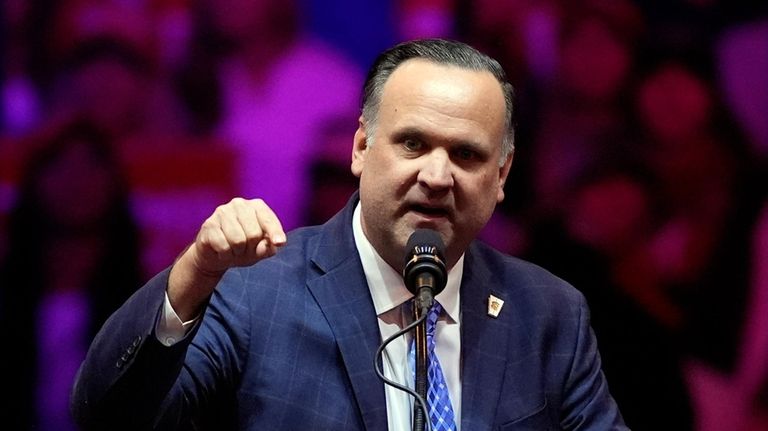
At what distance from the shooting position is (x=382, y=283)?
8.04 ft

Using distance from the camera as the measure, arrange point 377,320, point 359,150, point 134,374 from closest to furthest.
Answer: point 134,374, point 377,320, point 359,150

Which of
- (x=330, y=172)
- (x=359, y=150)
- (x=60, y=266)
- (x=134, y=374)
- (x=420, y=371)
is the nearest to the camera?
(x=420, y=371)

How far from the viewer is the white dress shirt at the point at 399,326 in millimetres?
2330

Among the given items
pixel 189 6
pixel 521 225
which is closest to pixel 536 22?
pixel 521 225

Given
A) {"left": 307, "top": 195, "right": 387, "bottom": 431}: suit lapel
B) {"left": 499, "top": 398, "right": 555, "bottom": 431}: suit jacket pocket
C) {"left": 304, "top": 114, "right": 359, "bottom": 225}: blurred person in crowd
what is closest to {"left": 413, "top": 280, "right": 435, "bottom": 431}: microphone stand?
{"left": 307, "top": 195, "right": 387, "bottom": 431}: suit lapel

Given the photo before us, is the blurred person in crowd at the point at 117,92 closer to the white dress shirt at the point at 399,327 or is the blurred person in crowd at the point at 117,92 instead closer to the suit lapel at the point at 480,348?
the white dress shirt at the point at 399,327

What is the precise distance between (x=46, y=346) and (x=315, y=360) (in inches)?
45.2

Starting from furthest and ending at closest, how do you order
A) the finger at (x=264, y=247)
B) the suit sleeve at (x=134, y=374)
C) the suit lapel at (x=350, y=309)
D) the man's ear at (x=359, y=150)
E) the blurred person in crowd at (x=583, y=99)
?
the blurred person in crowd at (x=583, y=99), the man's ear at (x=359, y=150), the suit lapel at (x=350, y=309), the suit sleeve at (x=134, y=374), the finger at (x=264, y=247)

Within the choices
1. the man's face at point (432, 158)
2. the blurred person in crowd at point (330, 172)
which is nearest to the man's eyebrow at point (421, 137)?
the man's face at point (432, 158)

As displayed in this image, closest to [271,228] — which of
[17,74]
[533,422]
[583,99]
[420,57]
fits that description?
[420,57]

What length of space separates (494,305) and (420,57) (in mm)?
587

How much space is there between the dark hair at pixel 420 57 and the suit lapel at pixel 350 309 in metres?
0.26

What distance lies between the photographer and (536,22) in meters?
3.37

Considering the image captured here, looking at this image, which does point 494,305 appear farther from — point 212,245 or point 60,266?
point 60,266
